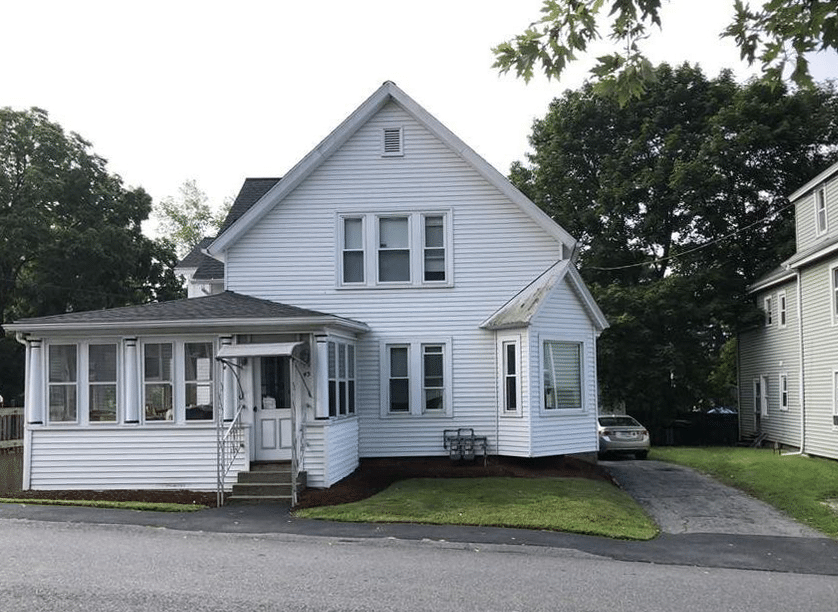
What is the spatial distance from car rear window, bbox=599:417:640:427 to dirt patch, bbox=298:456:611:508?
6.29 metres

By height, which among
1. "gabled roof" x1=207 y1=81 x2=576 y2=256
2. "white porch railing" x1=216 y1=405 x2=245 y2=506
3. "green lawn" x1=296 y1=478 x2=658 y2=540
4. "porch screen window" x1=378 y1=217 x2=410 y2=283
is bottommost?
"green lawn" x1=296 y1=478 x2=658 y2=540

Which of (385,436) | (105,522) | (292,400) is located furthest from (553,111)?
(105,522)

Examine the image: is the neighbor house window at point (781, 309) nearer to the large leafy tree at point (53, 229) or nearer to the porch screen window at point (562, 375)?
the porch screen window at point (562, 375)

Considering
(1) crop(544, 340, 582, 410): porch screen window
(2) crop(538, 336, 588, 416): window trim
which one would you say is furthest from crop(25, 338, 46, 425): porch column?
(1) crop(544, 340, 582, 410): porch screen window

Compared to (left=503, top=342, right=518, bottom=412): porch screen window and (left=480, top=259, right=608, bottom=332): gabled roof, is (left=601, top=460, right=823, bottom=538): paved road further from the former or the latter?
(left=480, top=259, right=608, bottom=332): gabled roof

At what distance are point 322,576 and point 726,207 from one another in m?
30.6

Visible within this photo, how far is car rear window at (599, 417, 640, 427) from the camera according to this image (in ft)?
86.3

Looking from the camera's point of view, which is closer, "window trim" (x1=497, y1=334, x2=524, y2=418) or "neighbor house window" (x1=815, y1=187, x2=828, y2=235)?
"window trim" (x1=497, y1=334, x2=524, y2=418)

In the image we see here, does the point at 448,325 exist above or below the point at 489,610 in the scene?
above

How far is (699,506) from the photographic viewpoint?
632 inches

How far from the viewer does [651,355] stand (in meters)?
34.3

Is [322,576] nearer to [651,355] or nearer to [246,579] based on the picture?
[246,579]

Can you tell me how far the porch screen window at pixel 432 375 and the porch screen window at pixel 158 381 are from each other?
5.81 metres

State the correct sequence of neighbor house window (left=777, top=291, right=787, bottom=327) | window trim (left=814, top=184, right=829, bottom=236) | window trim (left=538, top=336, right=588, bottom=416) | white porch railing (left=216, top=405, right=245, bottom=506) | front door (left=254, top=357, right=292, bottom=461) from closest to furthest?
white porch railing (left=216, top=405, right=245, bottom=506), front door (left=254, top=357, right=292, bottom=461), window trim (left=538, top=336, right=588, bottom=416), window trim (left=814, top=184, right=829, bottom=236), neighbor house window (left=777, top=291, right=787, bottom=327)
